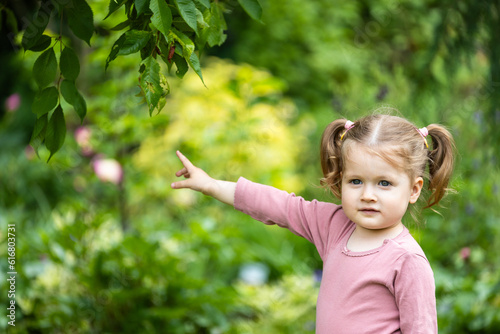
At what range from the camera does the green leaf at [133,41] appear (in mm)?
1195

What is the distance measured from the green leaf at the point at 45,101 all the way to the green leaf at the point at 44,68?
0.06 feet

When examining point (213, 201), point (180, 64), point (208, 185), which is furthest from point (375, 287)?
point (213, 201)

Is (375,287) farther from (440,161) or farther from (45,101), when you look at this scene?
(45,101)

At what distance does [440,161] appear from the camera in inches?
63.0

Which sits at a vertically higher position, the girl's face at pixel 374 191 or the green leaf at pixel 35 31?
the green leaf at pixel 35 31

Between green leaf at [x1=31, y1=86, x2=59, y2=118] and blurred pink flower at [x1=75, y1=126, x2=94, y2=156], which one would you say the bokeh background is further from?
green leaf at [x1=31, y1=86, x2=59, y2=118]

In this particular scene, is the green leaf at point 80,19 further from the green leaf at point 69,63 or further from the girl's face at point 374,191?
the girl's face at point 374,191

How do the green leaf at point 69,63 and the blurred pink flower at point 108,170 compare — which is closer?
the green leaf at point 69,63

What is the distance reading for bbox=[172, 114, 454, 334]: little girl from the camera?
1.41m

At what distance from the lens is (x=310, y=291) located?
3311mm

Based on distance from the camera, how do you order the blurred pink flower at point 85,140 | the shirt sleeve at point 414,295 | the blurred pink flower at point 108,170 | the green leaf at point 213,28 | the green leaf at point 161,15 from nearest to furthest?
the green leaf at point 161,15 → the shirt sleeve at point 414,295 → the green leaf at point 213,28 → the blurred pink flower at point 108,170 → the blurred pink flower at point 85,140

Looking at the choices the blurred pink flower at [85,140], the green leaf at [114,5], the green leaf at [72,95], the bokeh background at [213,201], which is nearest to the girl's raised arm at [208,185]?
the bokeh background at [213,201]

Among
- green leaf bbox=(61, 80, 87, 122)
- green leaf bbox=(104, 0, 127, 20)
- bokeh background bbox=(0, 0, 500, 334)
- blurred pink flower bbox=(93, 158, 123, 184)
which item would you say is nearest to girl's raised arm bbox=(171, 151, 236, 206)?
bokeh background bbox=(0, 0, 500, 334)

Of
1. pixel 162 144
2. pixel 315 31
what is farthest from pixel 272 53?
pixel 162 144
